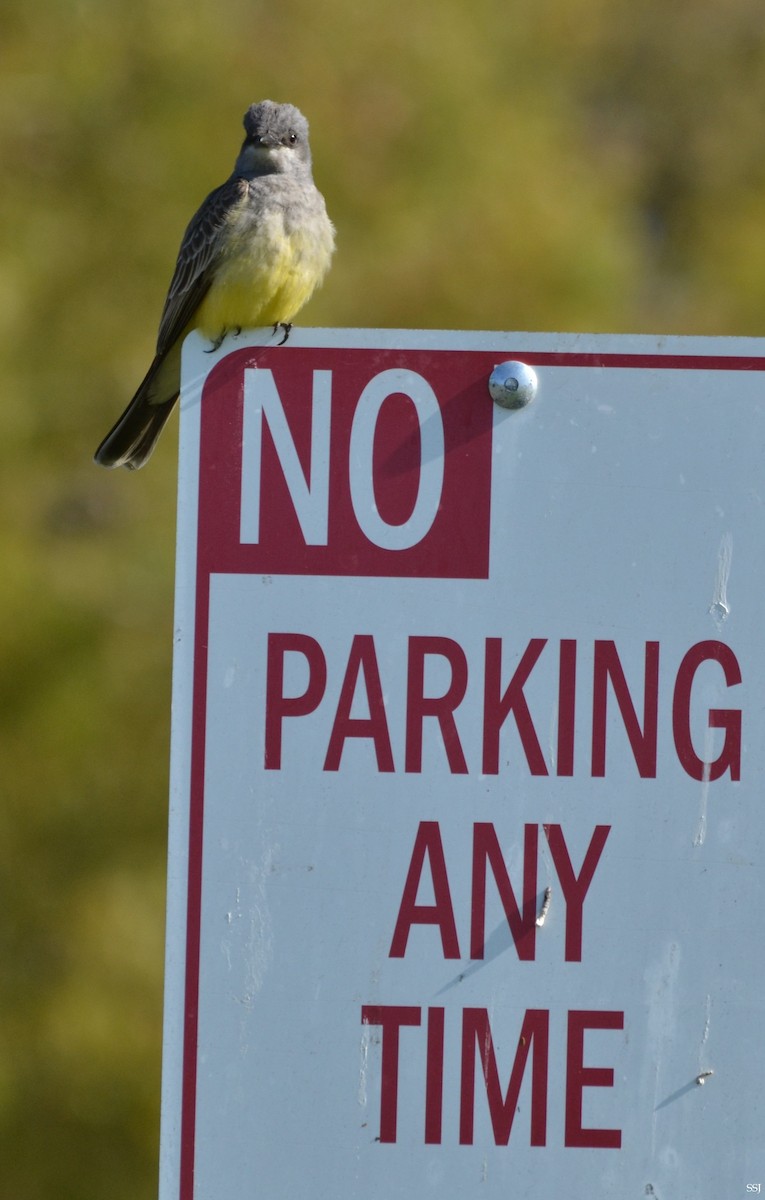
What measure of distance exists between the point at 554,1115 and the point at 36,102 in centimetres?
548

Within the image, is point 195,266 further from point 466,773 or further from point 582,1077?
point 582,1077

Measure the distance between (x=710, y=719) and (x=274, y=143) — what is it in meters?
2.79

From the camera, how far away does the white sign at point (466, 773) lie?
1.74 metres

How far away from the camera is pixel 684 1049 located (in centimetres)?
174

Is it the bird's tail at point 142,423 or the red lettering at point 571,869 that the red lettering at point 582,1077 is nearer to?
the red lettering at point 571,869

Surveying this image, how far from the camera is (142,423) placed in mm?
3316

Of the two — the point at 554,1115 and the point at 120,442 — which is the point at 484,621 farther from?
the point at 120,442

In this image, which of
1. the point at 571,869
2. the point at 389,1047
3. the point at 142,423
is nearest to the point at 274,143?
the point at 142,423

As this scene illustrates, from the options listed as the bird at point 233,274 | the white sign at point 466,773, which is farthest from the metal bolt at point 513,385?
the bird at point 233,274

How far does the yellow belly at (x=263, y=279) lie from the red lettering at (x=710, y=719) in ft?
6.24

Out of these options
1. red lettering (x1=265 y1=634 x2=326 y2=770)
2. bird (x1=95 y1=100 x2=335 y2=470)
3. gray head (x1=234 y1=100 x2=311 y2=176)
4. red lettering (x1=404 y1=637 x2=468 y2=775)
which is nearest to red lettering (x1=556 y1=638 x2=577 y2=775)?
red lettering (x1=404 y1=637 x2=468 y2=775)

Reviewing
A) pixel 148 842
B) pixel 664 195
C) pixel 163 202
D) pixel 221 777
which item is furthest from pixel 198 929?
pixel 664 195

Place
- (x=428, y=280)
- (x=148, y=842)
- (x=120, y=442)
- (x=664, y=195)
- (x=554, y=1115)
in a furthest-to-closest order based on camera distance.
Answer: (x=664, y=195), (x=428, y=280), (x=148, y=842), (x=120, y=442), (x=554, y=1115)

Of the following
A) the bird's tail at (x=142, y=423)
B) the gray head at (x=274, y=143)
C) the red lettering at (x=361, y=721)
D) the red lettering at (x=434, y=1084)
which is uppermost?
the gray head at (x=274, y=143)
